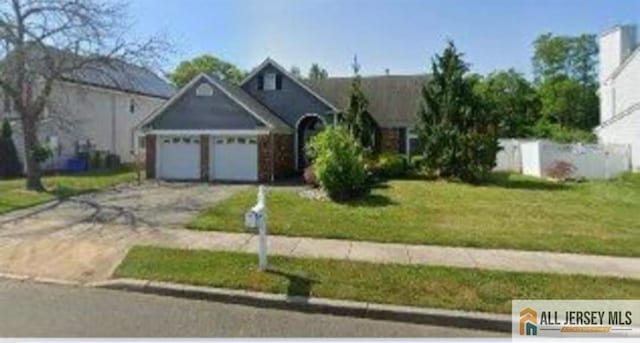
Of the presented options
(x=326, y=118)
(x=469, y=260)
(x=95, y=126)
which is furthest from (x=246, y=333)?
(x=95, y=126)

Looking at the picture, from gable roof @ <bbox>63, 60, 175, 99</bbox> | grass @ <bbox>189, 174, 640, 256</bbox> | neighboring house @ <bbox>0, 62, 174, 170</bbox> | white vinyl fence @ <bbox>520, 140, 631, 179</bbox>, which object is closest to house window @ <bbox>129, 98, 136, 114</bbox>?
neighboring house @ <bbox>0, 62, 174, 170</bbox>

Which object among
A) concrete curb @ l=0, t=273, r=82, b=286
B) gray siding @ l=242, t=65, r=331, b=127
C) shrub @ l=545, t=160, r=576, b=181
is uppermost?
gray siding @ l=242, t=65, r=331, b=127

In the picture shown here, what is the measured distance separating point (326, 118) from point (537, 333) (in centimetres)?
2220

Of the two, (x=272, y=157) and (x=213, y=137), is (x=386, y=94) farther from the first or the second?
(x=213, y=137)

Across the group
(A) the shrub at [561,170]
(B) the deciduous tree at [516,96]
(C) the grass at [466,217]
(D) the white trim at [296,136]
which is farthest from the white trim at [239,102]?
(B) the deciduous tree at [516,96]

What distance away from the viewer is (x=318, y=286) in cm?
801

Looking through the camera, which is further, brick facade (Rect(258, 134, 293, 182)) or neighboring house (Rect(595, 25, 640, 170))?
neighboring house (Rect(595, 25, 640, 170))

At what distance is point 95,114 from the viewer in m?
33.7

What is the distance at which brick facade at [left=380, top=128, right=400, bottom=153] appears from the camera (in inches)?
1177

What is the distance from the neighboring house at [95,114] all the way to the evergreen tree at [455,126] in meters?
12.1

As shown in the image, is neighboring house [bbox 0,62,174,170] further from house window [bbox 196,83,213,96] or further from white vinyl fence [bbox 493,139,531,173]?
white vinyl fence [bbox 493,139,531,173]

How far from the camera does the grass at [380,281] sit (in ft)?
25.0

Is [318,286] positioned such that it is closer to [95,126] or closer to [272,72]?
[272,72]

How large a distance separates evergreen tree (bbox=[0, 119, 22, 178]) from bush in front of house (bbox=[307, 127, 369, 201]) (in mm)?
17580
